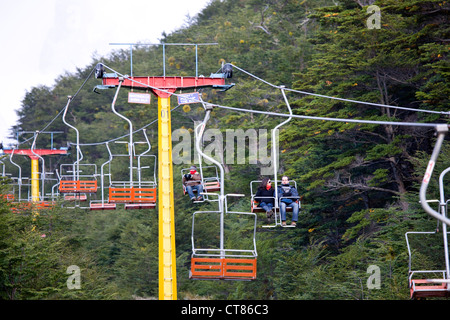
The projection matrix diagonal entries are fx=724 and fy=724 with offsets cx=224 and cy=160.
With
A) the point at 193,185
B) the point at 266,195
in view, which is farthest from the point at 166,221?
the point at 266,195

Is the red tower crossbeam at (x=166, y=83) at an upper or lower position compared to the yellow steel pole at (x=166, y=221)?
upper

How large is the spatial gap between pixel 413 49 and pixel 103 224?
34.9 m

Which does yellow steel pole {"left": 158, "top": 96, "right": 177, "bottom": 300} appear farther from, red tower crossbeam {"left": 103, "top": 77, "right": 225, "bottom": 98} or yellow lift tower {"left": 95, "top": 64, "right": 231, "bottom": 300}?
red tower crossbeam {"left": 103, "top": 77, "right": 225, "bottom": 98}

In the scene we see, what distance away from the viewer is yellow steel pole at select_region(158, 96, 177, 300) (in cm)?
1825

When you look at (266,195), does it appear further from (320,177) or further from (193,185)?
(320,177)

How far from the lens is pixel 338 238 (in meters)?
31.5

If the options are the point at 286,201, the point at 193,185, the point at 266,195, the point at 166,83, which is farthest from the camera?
the point at 166,83

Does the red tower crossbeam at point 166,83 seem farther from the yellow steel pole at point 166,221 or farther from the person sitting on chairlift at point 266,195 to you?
the person sitting on chairlift at point 266,195

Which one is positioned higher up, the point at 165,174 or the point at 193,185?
the point at 165,174

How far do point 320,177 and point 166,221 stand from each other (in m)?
12.8

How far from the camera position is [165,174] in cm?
1862

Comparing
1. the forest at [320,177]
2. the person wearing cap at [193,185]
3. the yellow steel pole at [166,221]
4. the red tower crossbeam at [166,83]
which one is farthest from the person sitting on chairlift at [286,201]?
the red tower crossbeam at [166,83]

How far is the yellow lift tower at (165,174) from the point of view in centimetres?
1827
